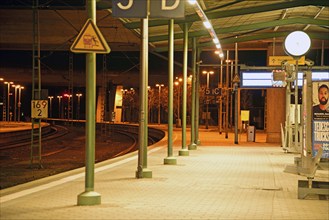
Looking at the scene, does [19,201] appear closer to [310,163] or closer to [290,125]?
[310,163]

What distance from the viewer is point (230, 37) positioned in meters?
34.5

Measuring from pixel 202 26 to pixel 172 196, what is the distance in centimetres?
1763

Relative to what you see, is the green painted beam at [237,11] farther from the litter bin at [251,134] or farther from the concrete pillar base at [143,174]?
the litter bin at [251,134]

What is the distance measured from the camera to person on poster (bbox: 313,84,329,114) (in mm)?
17075

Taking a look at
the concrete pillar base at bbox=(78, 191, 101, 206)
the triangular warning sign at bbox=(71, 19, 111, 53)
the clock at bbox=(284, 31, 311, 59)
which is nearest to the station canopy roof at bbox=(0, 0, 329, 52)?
the clock at bbox=(284, 31, 311, 59)

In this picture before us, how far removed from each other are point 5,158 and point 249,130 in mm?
15687

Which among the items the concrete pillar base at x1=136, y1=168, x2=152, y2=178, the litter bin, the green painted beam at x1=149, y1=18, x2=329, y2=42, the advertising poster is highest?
the green painted beam at x1=149, y1=18, x2=329, y2=42

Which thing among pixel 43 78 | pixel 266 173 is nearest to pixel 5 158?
pixel 266 173

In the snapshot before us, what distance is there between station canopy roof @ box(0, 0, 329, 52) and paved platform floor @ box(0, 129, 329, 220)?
7294mm

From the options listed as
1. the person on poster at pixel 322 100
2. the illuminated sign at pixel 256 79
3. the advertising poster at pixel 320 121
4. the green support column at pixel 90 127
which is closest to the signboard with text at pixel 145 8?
the green support column at pixel 90 127

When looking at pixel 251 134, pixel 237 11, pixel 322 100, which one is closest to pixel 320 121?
pixel 322 100

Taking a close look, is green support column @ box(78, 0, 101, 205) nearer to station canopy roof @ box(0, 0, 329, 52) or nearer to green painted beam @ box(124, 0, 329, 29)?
station canopy roof @ box(0, 0, 329, 52)

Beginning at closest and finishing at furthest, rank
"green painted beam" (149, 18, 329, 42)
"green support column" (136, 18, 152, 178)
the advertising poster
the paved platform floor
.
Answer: the paved platform floor
"green support column" (136, 18, 152, 178)
the advertising poster
"green painted beam" (149, 18, 329, 42)

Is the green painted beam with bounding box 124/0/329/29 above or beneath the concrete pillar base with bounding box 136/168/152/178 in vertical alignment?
above
